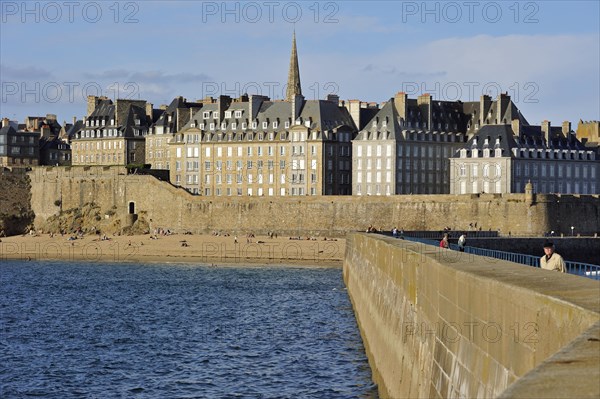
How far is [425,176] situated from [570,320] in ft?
273

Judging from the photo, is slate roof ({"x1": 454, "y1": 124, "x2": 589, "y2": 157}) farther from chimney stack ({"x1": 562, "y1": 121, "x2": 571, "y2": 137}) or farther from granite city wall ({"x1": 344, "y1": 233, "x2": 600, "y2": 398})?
granite city wall ({"x1": 344, "y1": 233, "x2": 600, "y2": 398})

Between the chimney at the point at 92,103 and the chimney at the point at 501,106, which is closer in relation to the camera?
the chimney at the point at 501,106

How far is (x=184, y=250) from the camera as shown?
249 feet

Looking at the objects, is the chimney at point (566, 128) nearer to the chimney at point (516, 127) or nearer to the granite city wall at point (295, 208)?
the chimney at point (516, 127)

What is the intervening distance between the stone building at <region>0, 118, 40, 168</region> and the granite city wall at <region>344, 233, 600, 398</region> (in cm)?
10119

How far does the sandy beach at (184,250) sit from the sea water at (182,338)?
9.89m

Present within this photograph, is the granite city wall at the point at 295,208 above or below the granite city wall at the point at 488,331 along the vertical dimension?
above

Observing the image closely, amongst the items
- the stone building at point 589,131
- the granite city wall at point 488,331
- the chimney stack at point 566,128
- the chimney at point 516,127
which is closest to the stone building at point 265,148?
the chimney at point 516,127

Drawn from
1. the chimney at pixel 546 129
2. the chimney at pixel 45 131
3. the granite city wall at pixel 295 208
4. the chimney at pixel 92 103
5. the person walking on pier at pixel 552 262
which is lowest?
the person walking on pier at pixel 552 262

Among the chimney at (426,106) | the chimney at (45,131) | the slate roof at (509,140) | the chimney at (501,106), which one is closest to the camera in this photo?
the slate roof at (509,140)

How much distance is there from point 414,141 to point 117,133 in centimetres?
3264

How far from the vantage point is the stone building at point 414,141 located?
293 feet

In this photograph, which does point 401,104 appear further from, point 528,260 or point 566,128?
point 528,260

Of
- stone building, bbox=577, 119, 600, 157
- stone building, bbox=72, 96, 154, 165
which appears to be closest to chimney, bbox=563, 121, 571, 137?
stone building, bbox=577, 119, 600, 157
